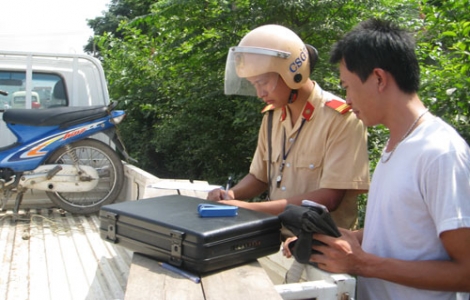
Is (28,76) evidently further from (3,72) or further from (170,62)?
(170,62)

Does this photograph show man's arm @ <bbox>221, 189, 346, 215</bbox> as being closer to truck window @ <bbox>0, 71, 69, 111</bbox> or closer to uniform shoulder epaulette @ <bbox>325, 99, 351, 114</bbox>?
uniform shoulder epaulette @ <bbox>325, 99, 351, 114</bbox>

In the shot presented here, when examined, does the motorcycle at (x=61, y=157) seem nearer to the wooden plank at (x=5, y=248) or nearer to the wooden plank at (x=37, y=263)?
the wooden plank at (x=5, y=248)

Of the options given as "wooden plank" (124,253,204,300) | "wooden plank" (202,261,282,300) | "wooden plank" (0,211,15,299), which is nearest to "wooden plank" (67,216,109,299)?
"wooden plank" (0,211,15,299)

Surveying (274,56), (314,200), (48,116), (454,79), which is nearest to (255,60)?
(274,56)

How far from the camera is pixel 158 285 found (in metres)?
1.58

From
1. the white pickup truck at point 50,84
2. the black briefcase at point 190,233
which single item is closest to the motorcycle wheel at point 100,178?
the white pickup truck at point 50,84

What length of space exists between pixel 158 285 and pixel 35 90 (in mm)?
3969

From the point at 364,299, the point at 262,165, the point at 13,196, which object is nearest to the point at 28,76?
the point at 13,196

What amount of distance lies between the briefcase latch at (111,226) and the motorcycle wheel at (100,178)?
259 cm

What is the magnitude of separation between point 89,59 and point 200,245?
12.8 feet

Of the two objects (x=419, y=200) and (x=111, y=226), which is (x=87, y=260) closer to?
(x=111, y=226)

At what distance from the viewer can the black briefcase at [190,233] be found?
5.40 ft

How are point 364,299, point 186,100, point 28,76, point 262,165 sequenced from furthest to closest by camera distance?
point 186,100 < point 28,76 < point 262,165 < point 364,299

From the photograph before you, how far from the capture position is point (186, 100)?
21.3 ft
